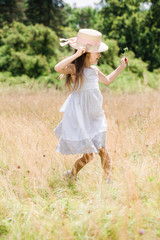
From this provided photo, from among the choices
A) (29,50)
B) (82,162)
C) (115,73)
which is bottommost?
(29,50)

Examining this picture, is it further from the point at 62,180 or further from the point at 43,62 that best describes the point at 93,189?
the point at 43,62

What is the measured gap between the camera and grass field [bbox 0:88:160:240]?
1.75 meters

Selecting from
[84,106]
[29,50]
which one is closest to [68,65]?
[84,106]

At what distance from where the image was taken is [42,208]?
6.51 ft

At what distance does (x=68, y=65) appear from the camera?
2.41 metres

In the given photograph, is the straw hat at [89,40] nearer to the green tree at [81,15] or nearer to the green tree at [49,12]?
the green tree at [49,12]

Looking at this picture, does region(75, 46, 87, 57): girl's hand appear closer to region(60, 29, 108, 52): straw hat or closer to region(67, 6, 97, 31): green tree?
region(60, 29, 108, 52): straw hat

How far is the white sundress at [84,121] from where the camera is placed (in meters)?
2.38

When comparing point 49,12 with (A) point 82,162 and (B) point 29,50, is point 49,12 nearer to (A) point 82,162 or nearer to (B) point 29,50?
(B) point 29,50

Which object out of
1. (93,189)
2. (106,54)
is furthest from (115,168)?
(106,54)

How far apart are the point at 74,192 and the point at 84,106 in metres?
0.79

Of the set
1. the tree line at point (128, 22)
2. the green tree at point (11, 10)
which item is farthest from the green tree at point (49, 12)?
the green tree at point (11, 10)

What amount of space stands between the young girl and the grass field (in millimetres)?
227

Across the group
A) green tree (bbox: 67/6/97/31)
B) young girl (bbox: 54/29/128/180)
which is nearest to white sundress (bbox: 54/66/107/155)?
young girl (bbox: 54/29/128/180)
